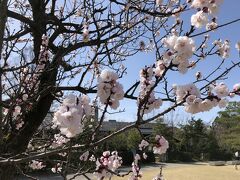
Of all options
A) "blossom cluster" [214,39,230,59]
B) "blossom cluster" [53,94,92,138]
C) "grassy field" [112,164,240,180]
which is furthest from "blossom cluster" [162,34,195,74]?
"grassy field" [112,164,240,180]

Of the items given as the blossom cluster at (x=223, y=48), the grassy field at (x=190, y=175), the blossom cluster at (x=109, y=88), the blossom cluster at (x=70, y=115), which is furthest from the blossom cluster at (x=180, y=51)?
the grassy field at (x=190, y=175)

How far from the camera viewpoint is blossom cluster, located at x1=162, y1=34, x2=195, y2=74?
6.75ft

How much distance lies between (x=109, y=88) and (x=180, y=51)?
40 cm

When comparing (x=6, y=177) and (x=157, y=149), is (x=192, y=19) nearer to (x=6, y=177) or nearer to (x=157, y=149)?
(x=157, y=149)

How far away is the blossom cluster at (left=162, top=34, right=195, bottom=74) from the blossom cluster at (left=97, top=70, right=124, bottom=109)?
30 cm

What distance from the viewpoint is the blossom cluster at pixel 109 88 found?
199cm

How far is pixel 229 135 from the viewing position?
48.1 meters

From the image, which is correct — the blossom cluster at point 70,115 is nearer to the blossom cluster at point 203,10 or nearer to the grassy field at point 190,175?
the blossom cluster at point 203,10

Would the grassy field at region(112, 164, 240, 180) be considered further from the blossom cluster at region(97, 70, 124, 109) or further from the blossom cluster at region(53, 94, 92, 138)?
the blossom cluster at region(53, 94, 92, 138)

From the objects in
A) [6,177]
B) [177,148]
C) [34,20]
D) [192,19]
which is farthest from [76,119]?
[177,148]

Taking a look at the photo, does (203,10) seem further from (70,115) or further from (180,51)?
(70,115)

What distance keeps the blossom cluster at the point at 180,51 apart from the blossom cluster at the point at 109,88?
0.99 feet

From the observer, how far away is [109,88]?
6.58 ft

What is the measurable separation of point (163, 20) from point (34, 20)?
1520 millimetres
